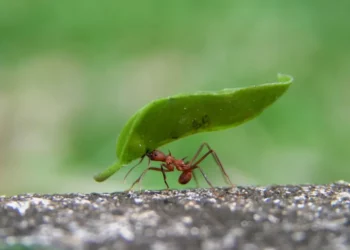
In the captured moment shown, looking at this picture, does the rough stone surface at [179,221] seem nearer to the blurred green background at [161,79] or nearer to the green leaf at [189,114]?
the green leaf at [189,114]

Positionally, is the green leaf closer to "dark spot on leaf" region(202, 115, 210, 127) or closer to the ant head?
"dark spot on leaf" region(202, 115, 210, 127)

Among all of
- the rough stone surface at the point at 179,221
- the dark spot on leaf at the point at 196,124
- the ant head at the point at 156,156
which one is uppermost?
the dark spot on leaf at the point at 196,124

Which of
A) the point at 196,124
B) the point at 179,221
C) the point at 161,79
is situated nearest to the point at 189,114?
the point at 196,124

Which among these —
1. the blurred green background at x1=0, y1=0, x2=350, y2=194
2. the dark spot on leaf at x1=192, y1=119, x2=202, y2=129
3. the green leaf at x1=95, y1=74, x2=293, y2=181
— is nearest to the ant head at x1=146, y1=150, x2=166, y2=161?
the green leaf at x1=95, y1=74, x2=293, y2=181

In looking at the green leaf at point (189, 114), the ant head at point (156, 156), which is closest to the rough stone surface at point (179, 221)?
the green leaf at point (189, 114)

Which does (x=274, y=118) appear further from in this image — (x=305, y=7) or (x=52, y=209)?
(x=52, y=209)

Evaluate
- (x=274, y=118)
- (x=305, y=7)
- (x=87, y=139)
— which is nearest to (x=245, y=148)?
(x=274, y=118)
